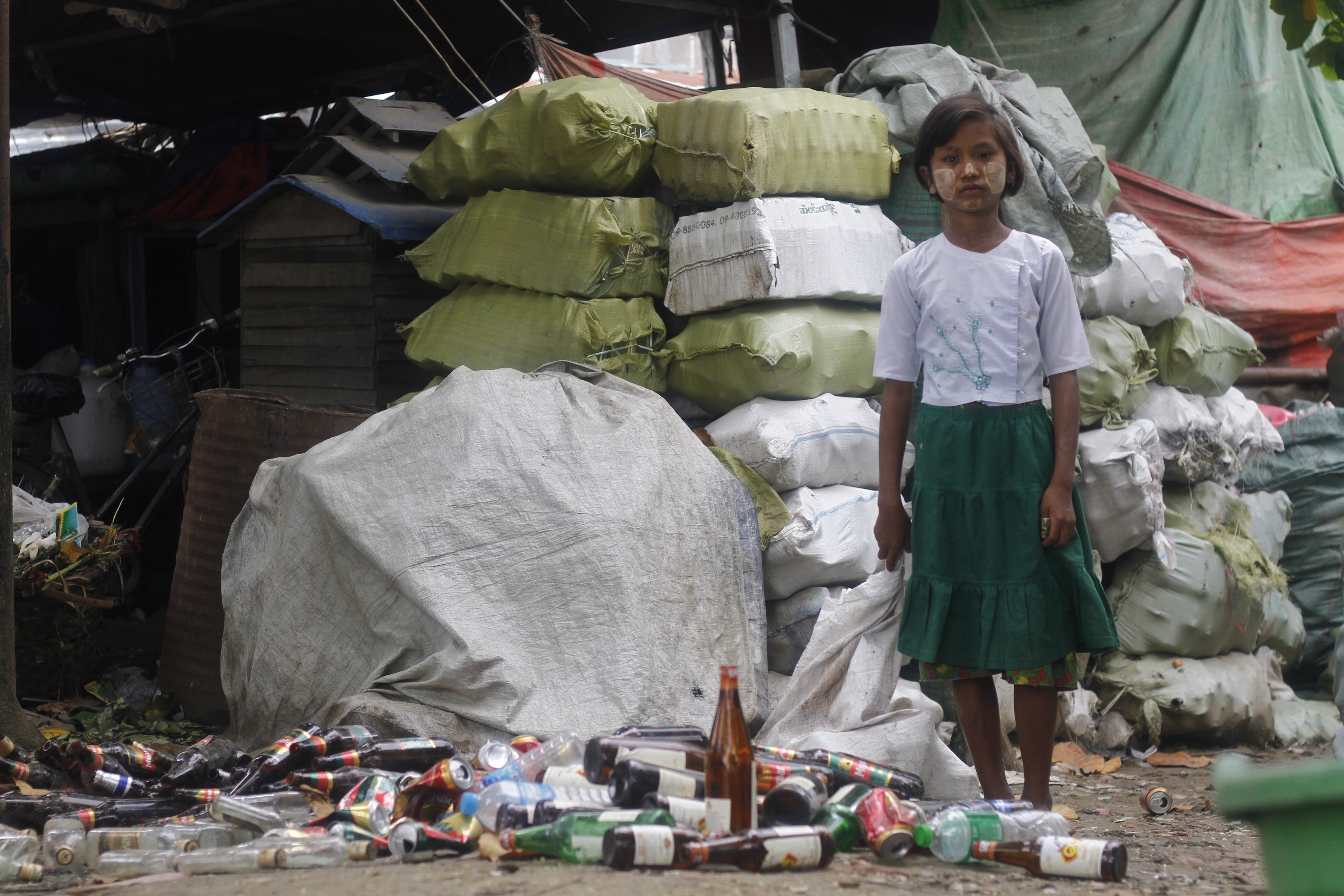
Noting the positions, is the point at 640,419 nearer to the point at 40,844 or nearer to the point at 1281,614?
the point at 40,844

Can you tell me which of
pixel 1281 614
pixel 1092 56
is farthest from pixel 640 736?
pixel 1092 56

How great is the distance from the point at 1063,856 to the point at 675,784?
→ 0.72m

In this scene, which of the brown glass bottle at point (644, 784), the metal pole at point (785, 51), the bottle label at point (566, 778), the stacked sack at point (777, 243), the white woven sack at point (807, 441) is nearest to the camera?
the brown glass bottle at point (644, 784)

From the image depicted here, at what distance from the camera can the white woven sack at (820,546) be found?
3.40 metres

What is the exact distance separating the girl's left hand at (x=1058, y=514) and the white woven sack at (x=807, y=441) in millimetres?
1082

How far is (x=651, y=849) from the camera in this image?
1976 mm

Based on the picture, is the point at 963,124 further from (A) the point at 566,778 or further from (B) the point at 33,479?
(B) the point at 33,479

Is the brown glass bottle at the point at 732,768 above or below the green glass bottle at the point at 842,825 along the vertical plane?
above

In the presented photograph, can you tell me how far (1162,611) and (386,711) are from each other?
2.64 metres

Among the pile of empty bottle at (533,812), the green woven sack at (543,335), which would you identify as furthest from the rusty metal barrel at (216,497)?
the pile of empty bottle at (533,812)

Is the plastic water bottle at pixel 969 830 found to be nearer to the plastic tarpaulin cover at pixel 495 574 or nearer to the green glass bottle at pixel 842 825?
the green glass bottle at pixel 842 825

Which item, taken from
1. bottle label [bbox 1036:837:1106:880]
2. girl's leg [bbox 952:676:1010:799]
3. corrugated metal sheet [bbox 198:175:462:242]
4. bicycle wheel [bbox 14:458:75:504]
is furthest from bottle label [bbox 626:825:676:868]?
bicycle wheel [bbox 14:458:75:504]

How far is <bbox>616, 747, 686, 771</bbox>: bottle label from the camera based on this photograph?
219cm

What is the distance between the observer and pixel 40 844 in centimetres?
240
